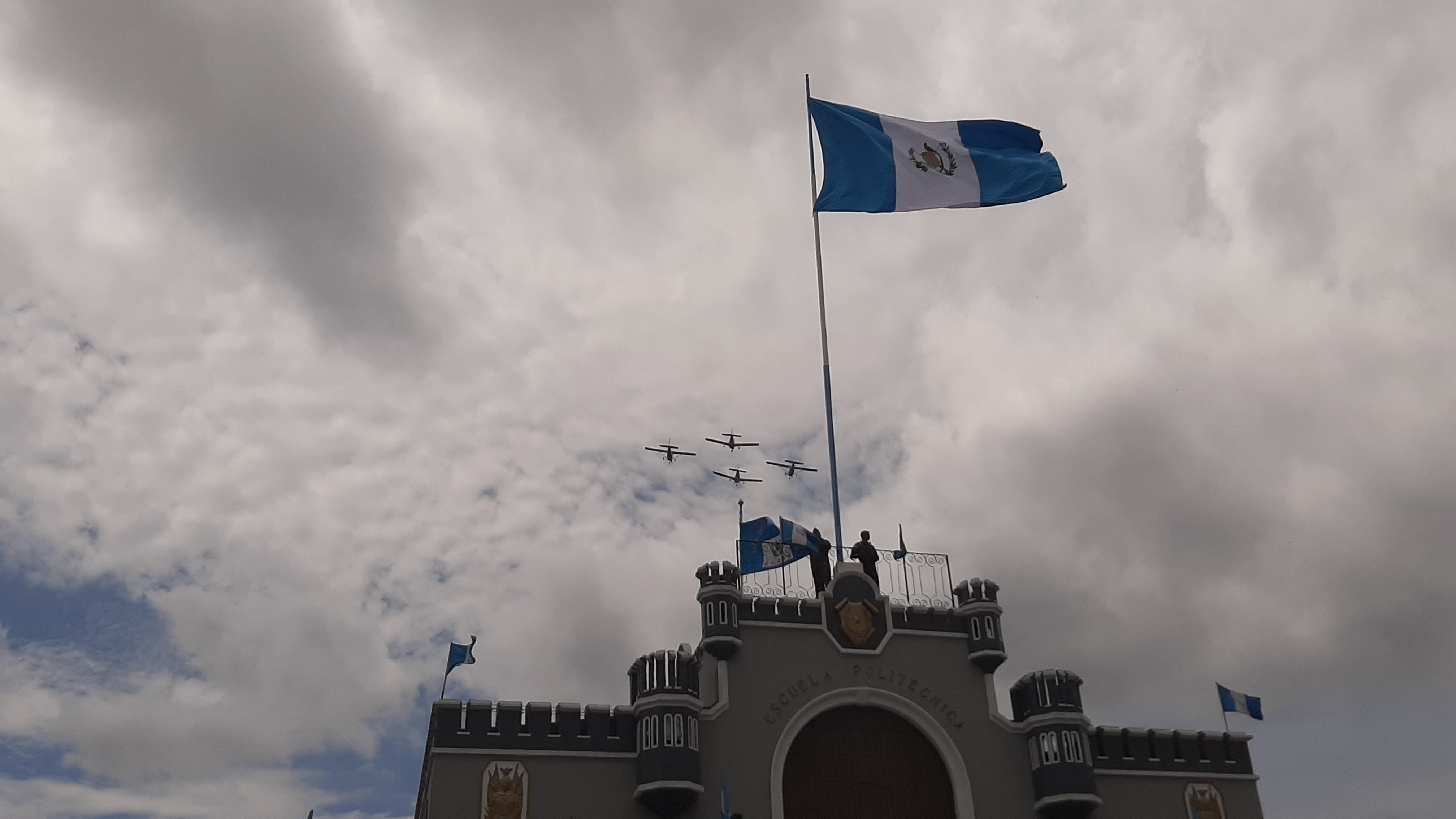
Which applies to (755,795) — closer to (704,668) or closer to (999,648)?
(704,668)

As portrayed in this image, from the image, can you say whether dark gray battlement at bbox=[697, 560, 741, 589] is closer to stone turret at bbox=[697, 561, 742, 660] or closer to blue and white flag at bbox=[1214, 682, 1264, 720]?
stone turret at bbox=[697, 561, 742, 660]

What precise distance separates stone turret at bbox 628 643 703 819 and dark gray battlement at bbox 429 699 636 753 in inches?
25.6

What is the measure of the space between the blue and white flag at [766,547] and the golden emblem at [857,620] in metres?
2.71

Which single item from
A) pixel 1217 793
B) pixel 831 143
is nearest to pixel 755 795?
pixel 1217 793

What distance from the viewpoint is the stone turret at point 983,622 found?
35.6 metres

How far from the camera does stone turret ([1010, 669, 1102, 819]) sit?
110 feet

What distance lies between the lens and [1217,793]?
35.9 metres

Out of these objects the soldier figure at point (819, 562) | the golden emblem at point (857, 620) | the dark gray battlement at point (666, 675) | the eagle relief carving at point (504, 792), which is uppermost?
the soldier figure at point (819, 562)

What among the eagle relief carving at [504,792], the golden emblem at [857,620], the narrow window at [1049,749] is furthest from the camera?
the golden emblem at [857,620]

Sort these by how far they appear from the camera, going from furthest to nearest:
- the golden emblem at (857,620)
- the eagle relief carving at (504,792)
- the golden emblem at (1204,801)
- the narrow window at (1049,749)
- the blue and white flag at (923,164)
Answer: the blue and white flag at (923,164) → the golden emblem at (1204,801) → the golden emblem at (857,620) → the narrow window at (1049,749) → the eagle relief carving at (504,792)

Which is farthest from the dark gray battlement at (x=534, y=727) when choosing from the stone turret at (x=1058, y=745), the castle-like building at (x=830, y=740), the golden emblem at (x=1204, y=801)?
the golden emblem at (x=1204, y=801)

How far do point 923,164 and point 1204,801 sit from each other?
23.9m

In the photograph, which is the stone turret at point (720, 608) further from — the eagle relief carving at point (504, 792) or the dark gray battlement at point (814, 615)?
the eagle relief carving at point (504, 792)

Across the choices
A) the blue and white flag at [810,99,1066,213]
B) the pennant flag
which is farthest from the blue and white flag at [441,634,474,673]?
the blue and white flag at [810,99,1066,213]
